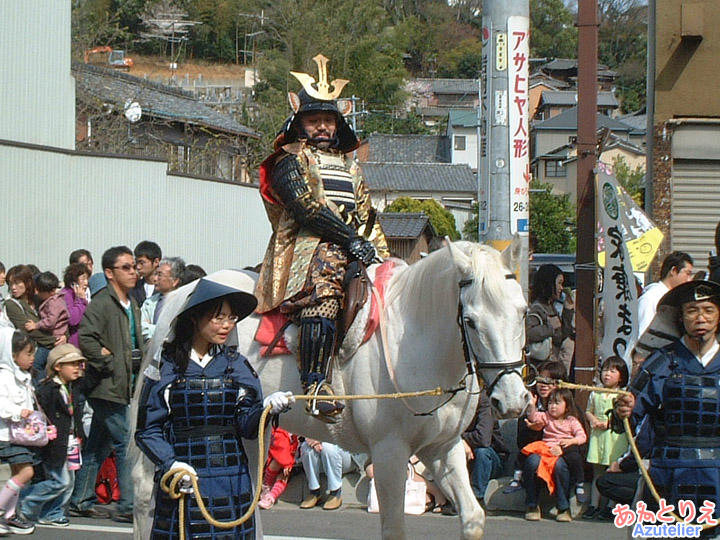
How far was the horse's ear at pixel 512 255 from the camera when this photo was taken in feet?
18.7

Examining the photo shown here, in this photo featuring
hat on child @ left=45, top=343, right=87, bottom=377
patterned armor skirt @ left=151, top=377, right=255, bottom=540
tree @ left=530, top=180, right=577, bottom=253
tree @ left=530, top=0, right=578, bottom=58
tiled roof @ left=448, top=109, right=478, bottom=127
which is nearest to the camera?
patterned armor skirt @ left=151, top=377, right=255, bottom=540

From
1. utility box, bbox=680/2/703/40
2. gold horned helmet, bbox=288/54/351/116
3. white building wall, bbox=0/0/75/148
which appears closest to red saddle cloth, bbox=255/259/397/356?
gold horned helmet, bbox=288/54/351/116

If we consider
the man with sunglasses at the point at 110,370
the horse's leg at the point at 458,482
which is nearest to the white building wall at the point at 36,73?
the man with sunglasses at the point at 110,370

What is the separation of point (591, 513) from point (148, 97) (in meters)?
27.1

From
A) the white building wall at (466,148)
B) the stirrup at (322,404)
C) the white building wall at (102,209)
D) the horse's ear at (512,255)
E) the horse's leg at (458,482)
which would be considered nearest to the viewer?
the horse's ear at (512,255)

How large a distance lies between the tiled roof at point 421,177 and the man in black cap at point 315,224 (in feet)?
173

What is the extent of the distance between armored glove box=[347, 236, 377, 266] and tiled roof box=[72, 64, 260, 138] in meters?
21.7

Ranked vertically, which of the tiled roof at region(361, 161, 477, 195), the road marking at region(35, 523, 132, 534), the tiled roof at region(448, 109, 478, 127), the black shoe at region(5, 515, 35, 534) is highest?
the tiled roof at region(448, 109, 478, 127)

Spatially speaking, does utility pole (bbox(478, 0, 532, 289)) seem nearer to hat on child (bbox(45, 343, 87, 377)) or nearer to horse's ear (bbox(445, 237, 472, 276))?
horse's ear (bbox(445, 237, 472, 276))

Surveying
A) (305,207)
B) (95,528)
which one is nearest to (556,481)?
(305,207)

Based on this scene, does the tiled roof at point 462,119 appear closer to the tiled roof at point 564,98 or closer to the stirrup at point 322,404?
the tiled roof at point 564,98

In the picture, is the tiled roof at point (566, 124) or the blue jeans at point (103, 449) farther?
the tiled roof at point (566, 124)

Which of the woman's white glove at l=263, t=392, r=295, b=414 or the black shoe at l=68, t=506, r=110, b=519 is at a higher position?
the woman's white glove at l=263, t=392, r=295, b=414

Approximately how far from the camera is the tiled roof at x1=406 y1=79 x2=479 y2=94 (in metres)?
85.1
